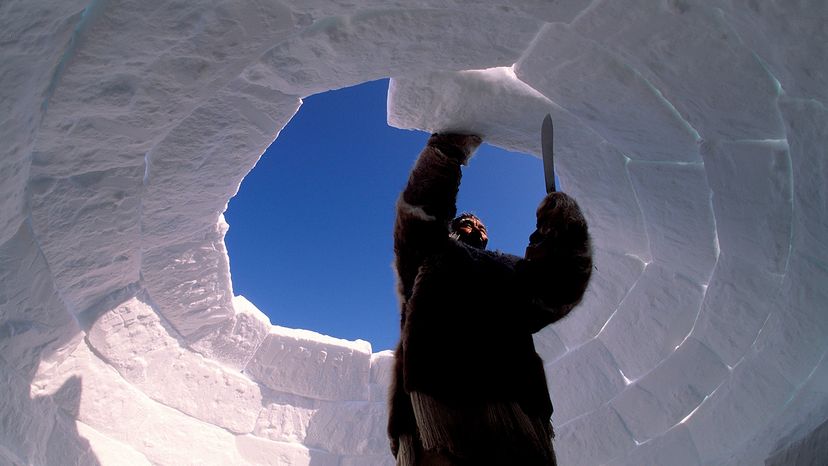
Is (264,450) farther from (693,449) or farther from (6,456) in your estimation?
(693,449)

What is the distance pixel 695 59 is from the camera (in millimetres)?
1426

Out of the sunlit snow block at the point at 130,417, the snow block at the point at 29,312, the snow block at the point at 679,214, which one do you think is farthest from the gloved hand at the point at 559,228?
the sunlit snow block at the point at 130,417

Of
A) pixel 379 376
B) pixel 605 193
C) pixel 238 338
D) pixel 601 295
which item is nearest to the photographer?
pixel 605 193

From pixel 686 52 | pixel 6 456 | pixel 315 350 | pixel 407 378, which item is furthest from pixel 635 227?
pixel 6 456

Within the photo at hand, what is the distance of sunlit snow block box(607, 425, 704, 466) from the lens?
8.04 feet

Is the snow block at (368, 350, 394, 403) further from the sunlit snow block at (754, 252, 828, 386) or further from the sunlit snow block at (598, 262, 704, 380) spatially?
the sunlit snow block at (754, 252, 828, 386)

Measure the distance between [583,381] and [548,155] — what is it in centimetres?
155

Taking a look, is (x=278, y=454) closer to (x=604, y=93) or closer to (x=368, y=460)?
(x=368, y=460)

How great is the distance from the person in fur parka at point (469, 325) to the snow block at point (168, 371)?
4.28 ft

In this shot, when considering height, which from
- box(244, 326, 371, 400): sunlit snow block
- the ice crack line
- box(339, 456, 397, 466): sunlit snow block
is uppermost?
the ice crack line

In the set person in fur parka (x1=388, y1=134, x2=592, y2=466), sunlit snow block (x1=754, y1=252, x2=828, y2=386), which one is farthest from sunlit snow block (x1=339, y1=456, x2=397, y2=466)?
sunlit snow block (x1=754, y1=252, x2=828, y2=386)

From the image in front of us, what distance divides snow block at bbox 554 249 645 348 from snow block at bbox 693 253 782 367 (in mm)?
395

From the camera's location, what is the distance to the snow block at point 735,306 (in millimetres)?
1984

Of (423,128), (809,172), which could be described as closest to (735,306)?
(809,172)
